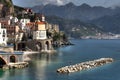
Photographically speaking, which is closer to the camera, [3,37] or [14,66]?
[14,66]

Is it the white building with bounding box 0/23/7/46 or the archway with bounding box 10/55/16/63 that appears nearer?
the archway with bounding box 10/55/16/63

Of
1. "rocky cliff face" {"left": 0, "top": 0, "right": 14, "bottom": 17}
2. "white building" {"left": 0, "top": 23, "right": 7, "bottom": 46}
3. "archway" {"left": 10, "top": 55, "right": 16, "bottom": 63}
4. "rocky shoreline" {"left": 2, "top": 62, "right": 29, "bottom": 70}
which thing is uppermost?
"rocky cliff face" {"left": 0, "top": 0, "right": 14, "bottom": 17}

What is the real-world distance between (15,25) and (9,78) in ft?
226

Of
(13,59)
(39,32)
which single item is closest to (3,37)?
(39,32)

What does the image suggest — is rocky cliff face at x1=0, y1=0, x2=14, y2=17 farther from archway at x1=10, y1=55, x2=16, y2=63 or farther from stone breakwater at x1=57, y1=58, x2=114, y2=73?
archway at x1=10, y1=55, x2=16, y2=63

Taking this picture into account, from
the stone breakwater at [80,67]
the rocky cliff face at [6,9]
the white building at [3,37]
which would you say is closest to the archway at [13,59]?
the stone breakwater at [80,67]

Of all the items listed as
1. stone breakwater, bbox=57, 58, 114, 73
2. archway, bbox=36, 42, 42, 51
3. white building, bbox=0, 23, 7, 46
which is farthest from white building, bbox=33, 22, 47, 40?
stone breakwater, bbox=57, 58, 114, 73

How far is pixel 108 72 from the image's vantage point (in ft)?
271

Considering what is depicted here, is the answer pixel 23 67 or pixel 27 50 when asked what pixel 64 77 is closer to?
pixel 23 67

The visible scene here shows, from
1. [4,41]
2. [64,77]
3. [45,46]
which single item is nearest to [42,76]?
[64,77]

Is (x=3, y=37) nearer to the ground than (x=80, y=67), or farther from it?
farther from it

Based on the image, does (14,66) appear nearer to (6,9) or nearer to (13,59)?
(13,59)

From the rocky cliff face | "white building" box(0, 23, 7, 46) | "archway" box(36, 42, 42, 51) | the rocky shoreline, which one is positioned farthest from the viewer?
the rocky cliff face

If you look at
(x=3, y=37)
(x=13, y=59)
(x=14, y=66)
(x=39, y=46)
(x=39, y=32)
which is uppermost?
(x=39, y=32)
